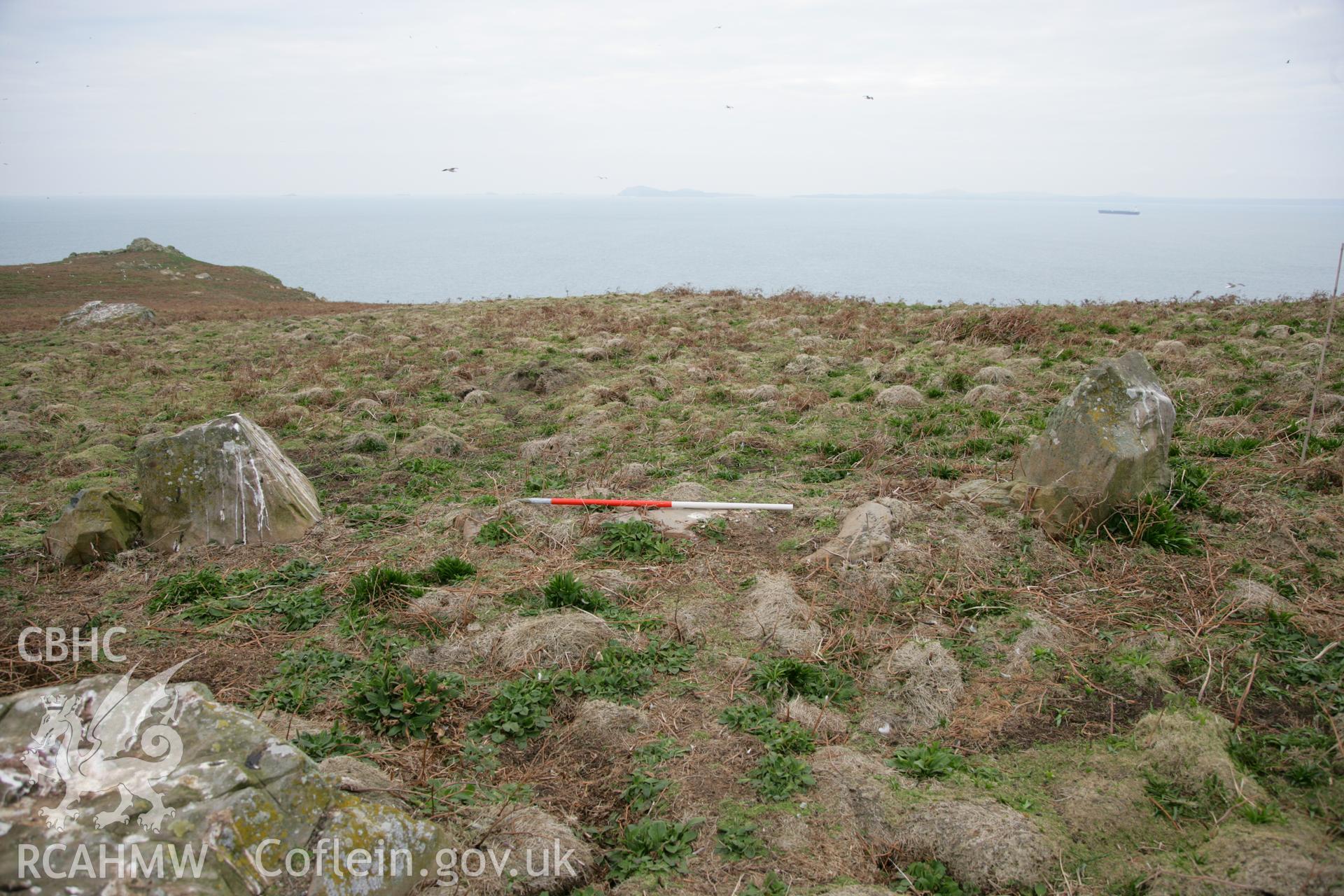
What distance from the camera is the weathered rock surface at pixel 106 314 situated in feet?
74.2

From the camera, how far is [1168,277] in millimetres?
48438

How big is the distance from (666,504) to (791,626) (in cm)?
259

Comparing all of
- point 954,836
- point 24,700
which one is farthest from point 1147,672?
point 24,700

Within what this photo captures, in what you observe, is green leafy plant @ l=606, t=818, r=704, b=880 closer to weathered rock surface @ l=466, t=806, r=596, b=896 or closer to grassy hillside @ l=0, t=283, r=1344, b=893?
grassy hillside @ l=0, t=283, r=1344, b=893

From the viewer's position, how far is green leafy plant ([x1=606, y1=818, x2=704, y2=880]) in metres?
3.63

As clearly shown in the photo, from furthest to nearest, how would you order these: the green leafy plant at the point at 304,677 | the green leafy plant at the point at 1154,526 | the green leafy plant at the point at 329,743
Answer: the green leafy plant at the point at 1154,526, the green leafy plant at the point at 304,677, the green leafy plant at the point at 329,743

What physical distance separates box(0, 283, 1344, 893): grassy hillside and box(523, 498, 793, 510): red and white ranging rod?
7.8 inches

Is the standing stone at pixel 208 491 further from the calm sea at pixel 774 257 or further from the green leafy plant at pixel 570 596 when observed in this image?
the calm sea at pixel 774 257

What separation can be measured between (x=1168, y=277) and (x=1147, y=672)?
179 feet

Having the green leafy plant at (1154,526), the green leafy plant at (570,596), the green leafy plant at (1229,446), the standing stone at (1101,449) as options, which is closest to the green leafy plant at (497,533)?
the green leafy plant at (570,596)

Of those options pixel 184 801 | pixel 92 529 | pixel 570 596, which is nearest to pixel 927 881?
pixel 184 801

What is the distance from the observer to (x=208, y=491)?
7.36 meters

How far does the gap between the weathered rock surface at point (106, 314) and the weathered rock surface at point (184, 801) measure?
2496cm
